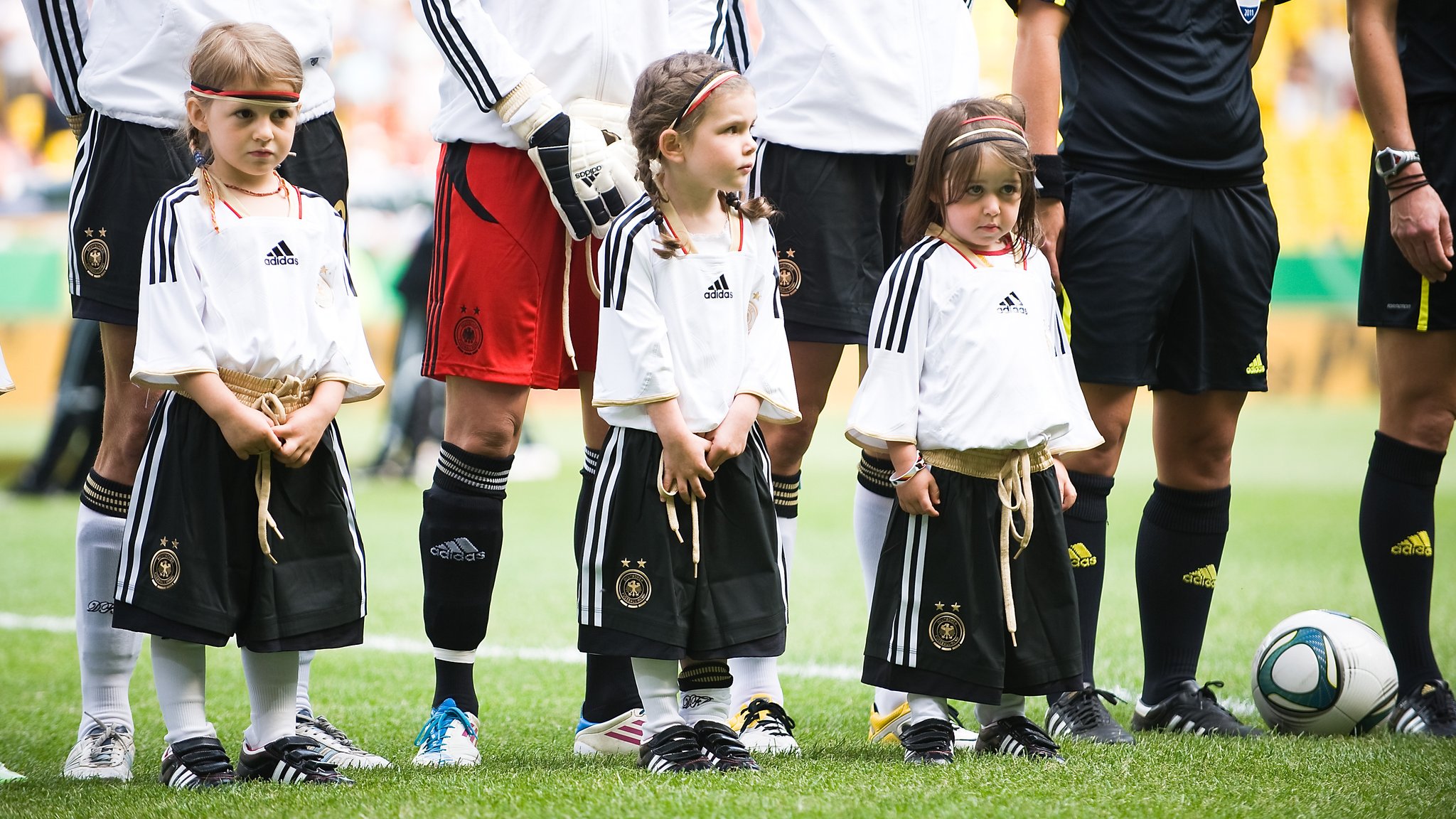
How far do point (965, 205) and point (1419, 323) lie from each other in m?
1.38

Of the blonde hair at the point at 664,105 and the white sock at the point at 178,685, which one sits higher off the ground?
the blonde hair at the point at 664,105

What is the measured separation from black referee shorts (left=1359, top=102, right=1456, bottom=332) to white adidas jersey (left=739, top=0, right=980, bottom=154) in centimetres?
116

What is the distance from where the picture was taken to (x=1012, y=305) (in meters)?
3.00

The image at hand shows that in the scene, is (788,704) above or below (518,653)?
above

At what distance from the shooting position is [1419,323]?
363 centimetres

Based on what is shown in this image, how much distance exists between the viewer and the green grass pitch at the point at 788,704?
2482mm

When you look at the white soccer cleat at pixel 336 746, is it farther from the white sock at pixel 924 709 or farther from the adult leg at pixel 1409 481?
the adult leg at pixel 1409 481

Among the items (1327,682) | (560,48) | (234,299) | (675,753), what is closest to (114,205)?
(234,299)

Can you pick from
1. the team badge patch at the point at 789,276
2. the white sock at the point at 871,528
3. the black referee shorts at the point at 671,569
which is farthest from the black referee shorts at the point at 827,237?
the black referee shorts at the point at 671,569

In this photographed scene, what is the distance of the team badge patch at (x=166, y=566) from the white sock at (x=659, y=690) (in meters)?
0.87

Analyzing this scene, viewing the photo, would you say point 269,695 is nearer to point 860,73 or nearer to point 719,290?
point 719,290

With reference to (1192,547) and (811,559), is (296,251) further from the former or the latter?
(811,559)

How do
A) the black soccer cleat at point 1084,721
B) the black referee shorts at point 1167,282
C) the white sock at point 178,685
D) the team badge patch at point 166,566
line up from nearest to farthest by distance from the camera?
the team badge patch at point 166,566
the white sock at point 178,685
the black soccer cleat at point 1084,721
the black referee shorts at point 1167,282

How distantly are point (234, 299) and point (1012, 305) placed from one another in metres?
1.53
